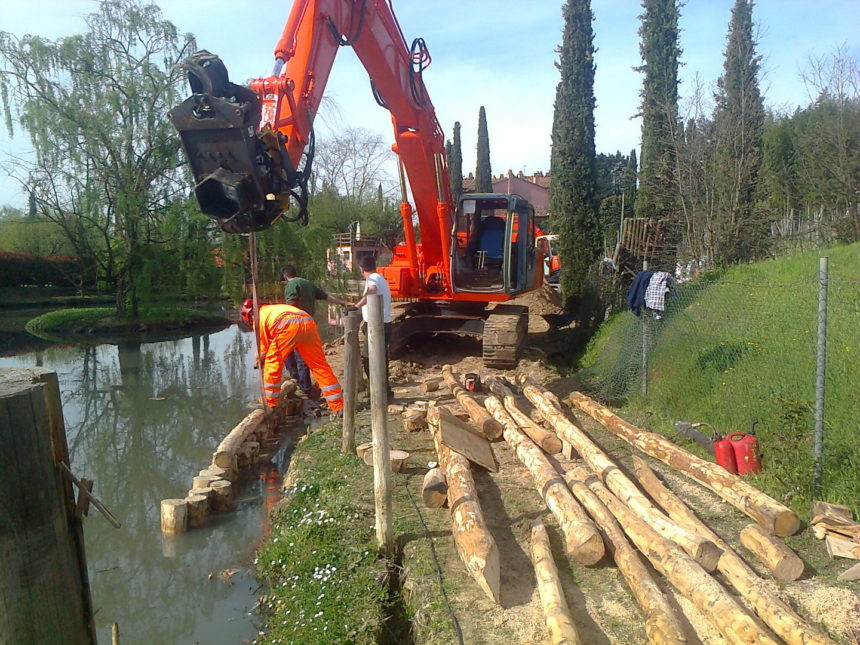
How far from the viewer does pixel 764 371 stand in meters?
6.58

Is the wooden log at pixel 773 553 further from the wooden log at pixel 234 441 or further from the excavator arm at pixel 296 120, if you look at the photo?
the wooden log at pixel 234 441

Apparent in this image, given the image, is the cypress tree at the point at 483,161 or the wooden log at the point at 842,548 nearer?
the wooden log at the point at 842,548

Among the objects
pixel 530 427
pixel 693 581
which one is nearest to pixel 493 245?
pixel 530 427

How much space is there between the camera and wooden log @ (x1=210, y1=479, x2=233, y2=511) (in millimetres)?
6008

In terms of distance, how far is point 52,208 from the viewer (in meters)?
23.2

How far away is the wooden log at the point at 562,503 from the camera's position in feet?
13.4

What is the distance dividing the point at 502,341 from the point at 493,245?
8.55 feet

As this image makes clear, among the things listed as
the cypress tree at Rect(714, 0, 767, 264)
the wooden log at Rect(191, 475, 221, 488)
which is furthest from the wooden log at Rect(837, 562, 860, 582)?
the cypress tree at Rect(714, 0, 767, 264)

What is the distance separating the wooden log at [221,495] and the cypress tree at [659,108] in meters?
11.1

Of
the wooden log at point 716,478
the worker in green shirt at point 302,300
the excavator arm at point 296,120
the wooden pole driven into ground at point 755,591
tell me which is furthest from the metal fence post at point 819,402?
the worker in green shirt at point 302,300

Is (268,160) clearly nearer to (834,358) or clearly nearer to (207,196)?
(207,196)

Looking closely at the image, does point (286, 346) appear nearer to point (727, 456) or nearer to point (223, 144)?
point (223, 144)

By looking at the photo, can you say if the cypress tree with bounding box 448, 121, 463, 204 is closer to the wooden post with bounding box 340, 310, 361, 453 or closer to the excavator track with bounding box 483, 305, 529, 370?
the excavator track with bounding box 483, 305, 529, 370

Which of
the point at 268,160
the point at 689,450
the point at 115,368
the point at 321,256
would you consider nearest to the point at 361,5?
the point at 268,160
